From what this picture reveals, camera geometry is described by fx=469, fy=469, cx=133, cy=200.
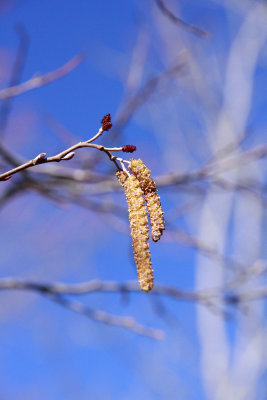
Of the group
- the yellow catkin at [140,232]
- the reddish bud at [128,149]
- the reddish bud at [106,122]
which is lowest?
the yellow catkin at [140,232]

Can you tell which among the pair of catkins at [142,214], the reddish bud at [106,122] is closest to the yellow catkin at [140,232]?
the pair of catkins at [142,214]

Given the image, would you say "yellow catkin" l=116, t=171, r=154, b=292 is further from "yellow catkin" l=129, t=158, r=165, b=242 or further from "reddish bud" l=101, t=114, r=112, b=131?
"reddish bud" l=101, t=114, r=112, b=131

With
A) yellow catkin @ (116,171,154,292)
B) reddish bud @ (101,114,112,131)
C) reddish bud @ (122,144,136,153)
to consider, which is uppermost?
reddish bud @ (101,114,112,131)

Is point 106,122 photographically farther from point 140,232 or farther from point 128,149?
point 140,232

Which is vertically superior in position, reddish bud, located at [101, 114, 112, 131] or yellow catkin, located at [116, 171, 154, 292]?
reddish bud, located at [101, 114, 112, 131]

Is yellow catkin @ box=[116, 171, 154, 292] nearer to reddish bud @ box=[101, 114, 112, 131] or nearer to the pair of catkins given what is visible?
the pair of catkins

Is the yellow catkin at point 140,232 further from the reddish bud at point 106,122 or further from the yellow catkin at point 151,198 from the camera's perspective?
the reddish bud at point 106,122

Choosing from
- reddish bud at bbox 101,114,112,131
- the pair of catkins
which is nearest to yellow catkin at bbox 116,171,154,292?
the pair of catkins

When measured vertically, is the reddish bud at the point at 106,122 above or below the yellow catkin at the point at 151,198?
above
